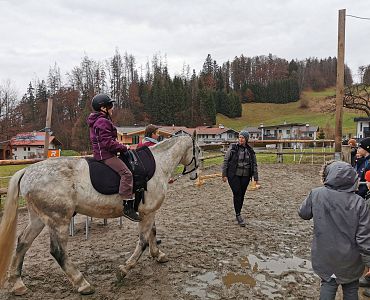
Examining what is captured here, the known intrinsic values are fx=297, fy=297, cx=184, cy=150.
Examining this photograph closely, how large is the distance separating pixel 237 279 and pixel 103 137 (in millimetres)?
2460

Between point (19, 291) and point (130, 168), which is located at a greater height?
point (130, 168)

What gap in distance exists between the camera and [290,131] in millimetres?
58469

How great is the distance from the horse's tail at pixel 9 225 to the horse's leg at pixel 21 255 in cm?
11

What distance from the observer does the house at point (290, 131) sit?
54188mm

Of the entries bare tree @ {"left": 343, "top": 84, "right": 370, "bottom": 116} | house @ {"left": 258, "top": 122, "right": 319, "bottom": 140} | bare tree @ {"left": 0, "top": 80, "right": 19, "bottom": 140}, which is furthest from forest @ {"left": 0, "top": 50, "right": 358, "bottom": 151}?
bare tree @ {"left": 343, "top": 84, "right": 370, "bottom": 116}

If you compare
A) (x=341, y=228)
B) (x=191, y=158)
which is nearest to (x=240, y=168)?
(x=191, y=158)

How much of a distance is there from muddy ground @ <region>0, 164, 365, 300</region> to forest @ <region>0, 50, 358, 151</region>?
67.0 feet

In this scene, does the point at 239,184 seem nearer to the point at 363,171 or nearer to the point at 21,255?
the point at 363,171

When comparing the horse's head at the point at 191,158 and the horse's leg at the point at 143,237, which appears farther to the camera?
the horse's head at the point at 191,158

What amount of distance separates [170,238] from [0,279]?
2.68 meters

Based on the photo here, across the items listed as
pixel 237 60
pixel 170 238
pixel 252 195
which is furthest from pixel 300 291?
pixel 237 60

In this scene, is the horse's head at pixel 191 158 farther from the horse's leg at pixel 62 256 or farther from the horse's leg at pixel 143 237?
the horse's leg at pixel 62 256

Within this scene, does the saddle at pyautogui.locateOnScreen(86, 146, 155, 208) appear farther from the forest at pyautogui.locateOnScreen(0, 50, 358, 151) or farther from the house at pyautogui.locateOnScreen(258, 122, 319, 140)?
the house at pyautogui.locateOnScreen(258, 122, 319, 140)

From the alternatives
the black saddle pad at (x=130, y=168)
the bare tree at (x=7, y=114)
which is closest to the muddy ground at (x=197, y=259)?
the black saddle pad at (x=130, y=168)
